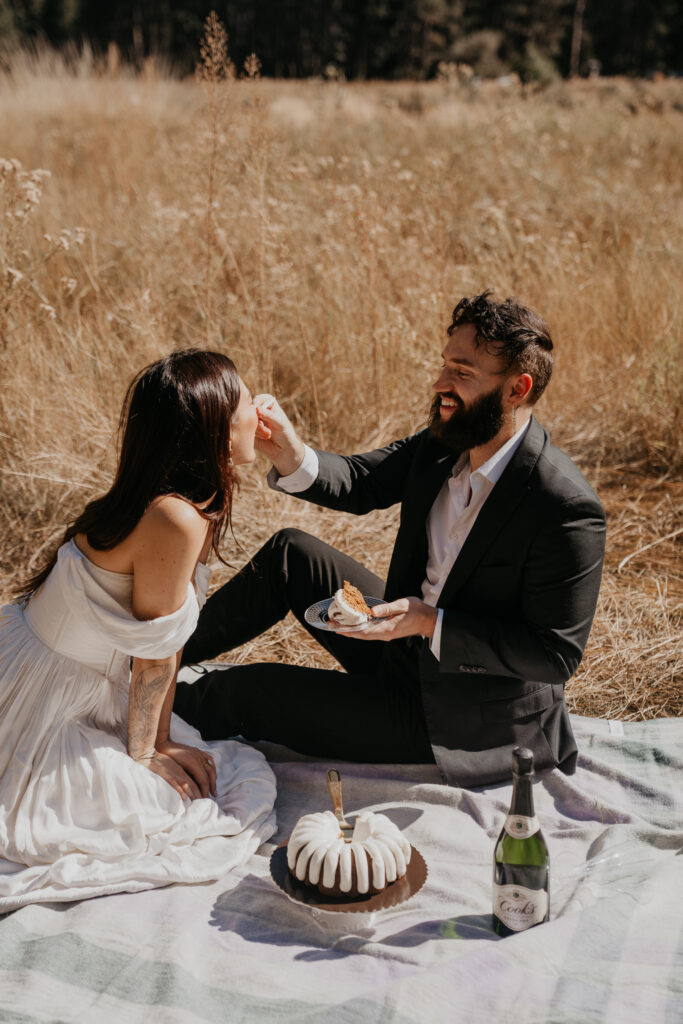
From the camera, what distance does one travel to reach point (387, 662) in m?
2.94

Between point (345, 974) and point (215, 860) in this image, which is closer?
point (345, 974)

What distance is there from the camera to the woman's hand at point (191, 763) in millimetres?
2586

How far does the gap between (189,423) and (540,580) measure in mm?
1049

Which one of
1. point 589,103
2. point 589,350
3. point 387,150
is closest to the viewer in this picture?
point 589,350

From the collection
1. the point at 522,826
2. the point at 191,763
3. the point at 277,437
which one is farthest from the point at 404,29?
the point at 522,826

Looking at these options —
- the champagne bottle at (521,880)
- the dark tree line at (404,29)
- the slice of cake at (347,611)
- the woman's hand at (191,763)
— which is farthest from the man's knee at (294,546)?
the dark tree line at (404,29)

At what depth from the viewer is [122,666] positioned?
2502 mm

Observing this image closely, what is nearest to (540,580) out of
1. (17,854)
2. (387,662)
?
(387,662)

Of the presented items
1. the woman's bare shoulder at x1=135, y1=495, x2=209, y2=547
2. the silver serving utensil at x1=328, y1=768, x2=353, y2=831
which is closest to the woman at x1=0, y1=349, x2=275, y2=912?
the woman's bare shoulder at x1=135, y1=495, x2=209, y2=547

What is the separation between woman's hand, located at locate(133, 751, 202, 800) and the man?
35 centimetres

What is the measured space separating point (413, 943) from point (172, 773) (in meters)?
0.78

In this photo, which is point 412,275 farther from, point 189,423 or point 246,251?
point 189,423

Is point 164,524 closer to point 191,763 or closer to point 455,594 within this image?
point 191,763

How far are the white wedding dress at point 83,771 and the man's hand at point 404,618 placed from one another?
1.65 feet
